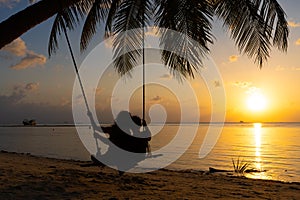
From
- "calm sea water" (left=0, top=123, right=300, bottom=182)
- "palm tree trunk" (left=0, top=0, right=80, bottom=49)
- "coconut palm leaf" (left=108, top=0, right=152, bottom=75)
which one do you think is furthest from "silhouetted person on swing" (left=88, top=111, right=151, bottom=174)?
"calm sea water" (left=0, top=123, right=300, bottom=182)

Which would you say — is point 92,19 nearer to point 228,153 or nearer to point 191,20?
point 191,20

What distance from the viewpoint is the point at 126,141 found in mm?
7219

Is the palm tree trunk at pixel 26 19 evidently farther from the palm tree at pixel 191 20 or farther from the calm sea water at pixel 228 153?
the calm sea water at pixel 228 153

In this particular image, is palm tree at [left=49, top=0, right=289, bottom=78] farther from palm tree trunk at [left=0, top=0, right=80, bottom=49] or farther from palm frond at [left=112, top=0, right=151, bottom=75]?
palm tree trunk at [left=0, top=0, right=80, bottom=49]

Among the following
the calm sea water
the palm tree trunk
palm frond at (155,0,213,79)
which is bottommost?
the calm sea water

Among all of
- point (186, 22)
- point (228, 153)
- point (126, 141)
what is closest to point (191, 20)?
point (186, 22)

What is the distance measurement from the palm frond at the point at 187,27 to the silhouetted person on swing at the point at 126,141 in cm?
173

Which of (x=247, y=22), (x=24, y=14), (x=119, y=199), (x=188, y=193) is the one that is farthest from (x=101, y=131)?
(x=24, y=14)

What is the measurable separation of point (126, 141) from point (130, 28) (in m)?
2.25

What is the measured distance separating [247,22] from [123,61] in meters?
2.73

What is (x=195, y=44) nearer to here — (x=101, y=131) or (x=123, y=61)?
(x=123, y=61)

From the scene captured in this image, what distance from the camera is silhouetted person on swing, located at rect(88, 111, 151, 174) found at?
718cm

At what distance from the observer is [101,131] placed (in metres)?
7.03

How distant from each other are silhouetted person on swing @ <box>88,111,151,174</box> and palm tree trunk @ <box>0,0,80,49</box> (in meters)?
3.69
